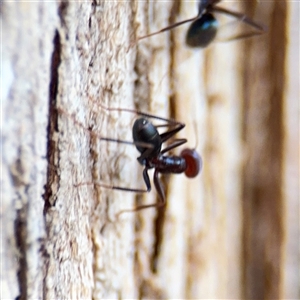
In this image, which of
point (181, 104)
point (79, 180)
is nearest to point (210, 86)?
point (181, 104)

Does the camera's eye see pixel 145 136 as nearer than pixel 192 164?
Yes

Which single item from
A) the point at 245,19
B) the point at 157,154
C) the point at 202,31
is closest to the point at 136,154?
the point at 157,154

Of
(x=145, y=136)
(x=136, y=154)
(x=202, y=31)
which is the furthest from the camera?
(x=202, y=31)

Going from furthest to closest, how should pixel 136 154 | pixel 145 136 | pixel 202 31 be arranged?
pixel 202 31, pixel 136 154, pixel 145 136

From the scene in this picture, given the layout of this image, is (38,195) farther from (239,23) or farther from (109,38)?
(239,23)

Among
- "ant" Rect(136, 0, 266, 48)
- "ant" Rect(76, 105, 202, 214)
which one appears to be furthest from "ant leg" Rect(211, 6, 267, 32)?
"ant" Rect(76, 105, 202, 214)

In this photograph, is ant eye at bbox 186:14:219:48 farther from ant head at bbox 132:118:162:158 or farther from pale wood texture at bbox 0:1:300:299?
ant head at bbox 132:118:162:158

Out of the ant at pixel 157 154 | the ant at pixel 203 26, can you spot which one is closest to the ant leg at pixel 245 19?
the ant at pixel 203 26

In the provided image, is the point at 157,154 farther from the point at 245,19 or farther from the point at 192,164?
the point at 245,19

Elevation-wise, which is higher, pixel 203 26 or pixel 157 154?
pixel 203 26

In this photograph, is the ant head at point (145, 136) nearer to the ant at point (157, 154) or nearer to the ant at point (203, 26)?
the ant at point (157, 154)
